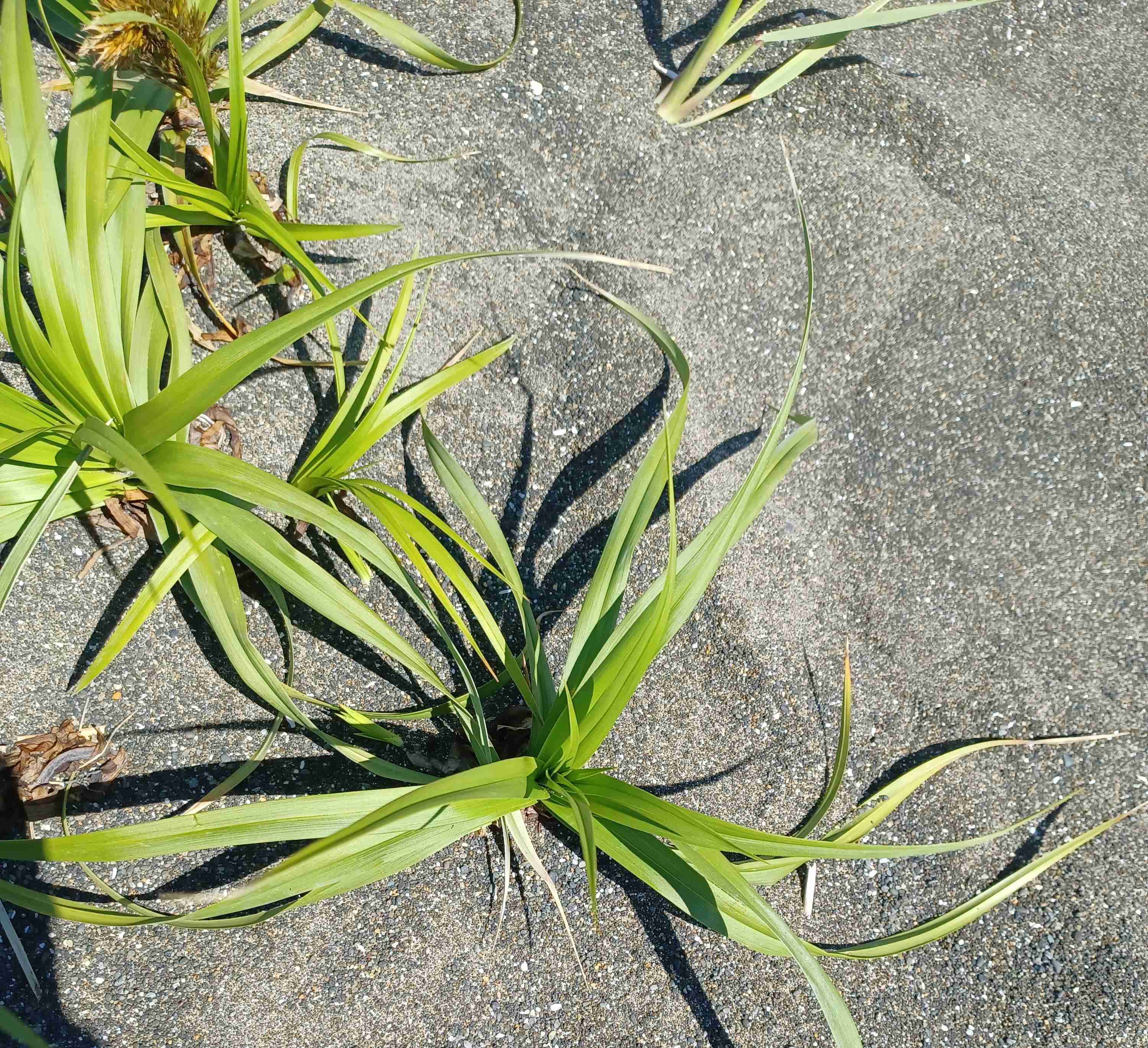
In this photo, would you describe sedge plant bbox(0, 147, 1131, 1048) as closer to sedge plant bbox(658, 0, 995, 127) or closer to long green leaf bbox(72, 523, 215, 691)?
long green leaf bbox(72, 523, 215, 691)

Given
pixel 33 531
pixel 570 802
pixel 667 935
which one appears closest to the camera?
pixel 33 531

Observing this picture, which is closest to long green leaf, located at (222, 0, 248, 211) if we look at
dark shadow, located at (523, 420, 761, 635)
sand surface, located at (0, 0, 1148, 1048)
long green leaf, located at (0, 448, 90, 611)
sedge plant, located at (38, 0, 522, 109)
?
sedge plant, located at (38, 0, 522, 109)

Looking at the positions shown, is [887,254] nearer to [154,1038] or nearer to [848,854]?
[848,854]

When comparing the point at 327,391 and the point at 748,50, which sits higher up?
the point at 748,50

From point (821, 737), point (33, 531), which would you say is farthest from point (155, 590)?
point (821, 737)

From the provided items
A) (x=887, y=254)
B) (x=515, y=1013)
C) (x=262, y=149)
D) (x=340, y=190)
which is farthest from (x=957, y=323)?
(x=515, y=1013)

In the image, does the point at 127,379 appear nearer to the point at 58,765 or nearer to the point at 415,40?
the point at 58,765

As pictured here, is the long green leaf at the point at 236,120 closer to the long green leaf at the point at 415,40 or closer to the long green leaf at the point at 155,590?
the long green leaf at the point at 415,40
